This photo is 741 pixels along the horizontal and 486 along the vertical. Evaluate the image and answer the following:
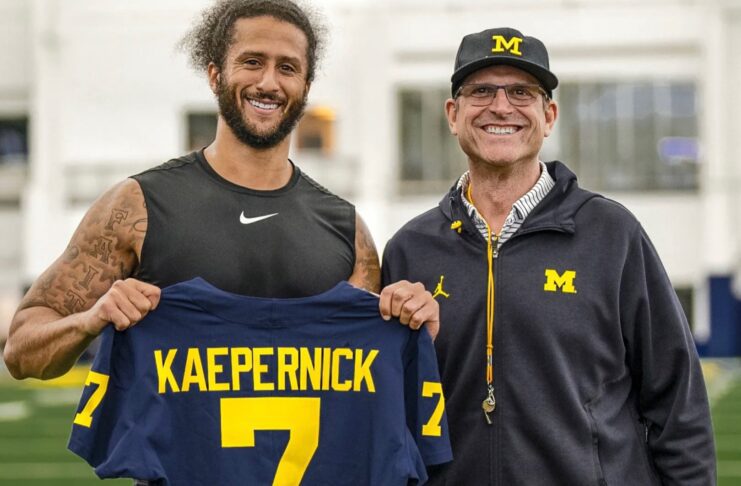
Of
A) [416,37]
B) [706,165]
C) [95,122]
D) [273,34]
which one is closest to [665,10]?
[706,165]

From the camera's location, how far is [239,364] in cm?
356

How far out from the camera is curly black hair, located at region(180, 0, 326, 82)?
3.79m

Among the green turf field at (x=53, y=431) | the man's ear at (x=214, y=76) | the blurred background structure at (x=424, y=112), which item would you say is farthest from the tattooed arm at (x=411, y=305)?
the blurred background structure at (x=424, y=112)

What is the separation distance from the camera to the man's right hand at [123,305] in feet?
11.2

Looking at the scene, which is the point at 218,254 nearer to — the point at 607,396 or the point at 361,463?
the point at 361,463

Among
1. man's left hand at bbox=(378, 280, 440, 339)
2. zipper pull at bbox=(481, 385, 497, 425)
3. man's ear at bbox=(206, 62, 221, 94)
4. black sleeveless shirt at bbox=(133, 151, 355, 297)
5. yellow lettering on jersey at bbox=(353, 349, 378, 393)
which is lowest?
zipper pull at bbox=(481, 385, 497, 425)

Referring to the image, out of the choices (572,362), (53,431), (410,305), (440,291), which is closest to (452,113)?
(440,291)

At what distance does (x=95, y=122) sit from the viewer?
76.9 ft

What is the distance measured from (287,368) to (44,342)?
0.66 metres

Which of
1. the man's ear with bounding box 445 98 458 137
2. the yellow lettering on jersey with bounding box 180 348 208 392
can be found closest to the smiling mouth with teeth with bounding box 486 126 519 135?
the man's ear with bounding box 445 98 458 137

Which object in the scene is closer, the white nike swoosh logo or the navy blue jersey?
the navy blue jersey

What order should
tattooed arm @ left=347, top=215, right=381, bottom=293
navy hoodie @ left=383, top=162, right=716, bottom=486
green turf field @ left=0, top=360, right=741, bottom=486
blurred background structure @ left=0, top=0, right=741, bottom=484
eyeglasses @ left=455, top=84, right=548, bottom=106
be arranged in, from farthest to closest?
blurred background structure @ left=0, top=0, right=741, bottom=484 < green turf field @ left=0, top=360, right=741, bottom=486 < tattooed arm @ left=347, top=215, right=381, bottom=293 < eyeglasses @ left=455, top=84, right=548, bottom=106 < navy hoodie @ left=383, top=162, right=716, bottom=486

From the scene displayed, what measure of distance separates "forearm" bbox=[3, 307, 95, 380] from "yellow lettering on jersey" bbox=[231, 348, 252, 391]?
381mm

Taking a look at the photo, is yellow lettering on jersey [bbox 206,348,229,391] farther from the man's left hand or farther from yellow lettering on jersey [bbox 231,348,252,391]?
the man's left hand
